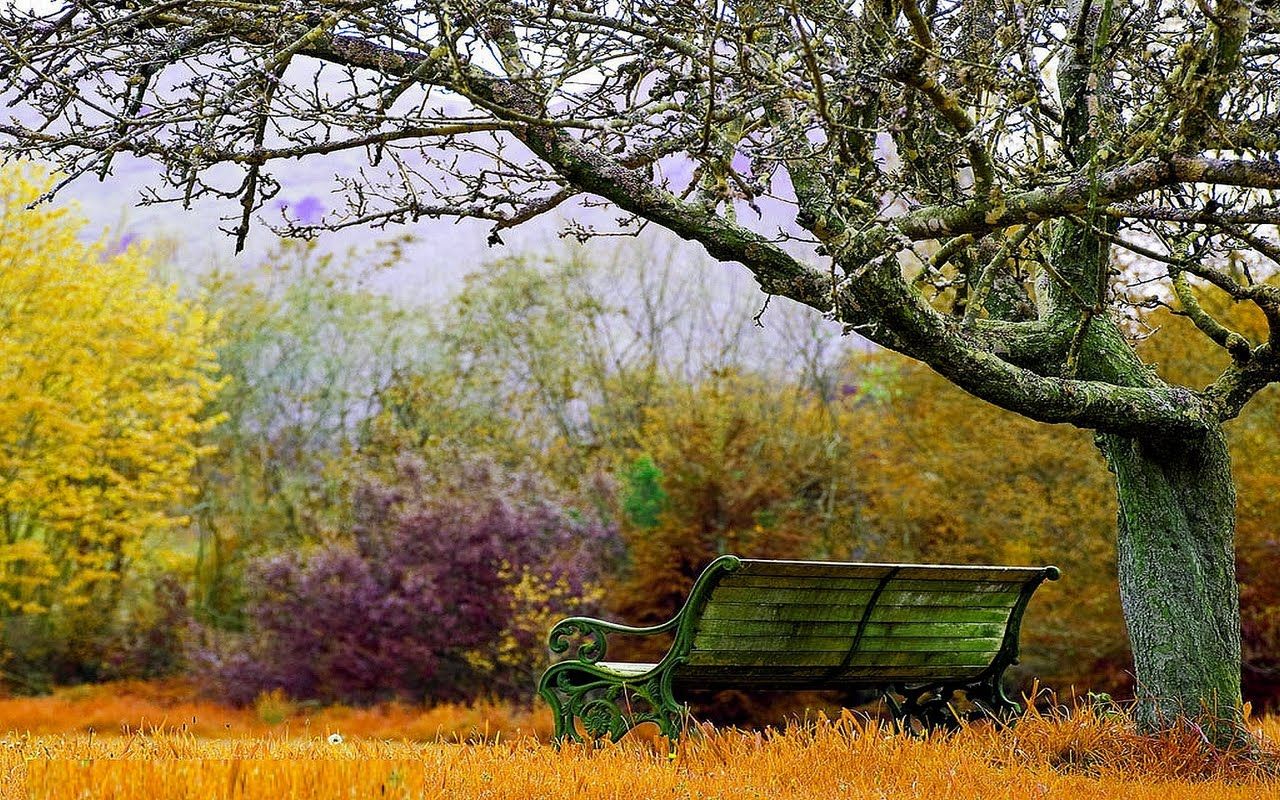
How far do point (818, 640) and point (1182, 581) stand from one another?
4.96 feet

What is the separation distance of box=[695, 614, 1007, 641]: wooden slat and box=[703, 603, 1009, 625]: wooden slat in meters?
0.02

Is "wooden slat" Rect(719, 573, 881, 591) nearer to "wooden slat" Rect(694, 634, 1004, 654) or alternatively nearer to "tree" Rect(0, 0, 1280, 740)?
"wooden slat" Rect(694, 634, 1004, 654)

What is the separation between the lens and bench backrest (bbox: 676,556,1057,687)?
175 inches

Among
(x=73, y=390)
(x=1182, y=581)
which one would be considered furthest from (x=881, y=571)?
(x=73, y=390)

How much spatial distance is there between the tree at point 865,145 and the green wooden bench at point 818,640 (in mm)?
651

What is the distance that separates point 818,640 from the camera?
4.79 m

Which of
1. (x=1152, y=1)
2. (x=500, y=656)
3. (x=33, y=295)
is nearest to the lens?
(x=1152, y=1)

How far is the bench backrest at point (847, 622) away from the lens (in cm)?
445

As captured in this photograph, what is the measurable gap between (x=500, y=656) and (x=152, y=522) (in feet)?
18.2

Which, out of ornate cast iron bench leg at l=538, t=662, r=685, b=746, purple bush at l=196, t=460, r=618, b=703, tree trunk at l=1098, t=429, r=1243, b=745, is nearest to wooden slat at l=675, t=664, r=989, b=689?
ornate cast iron bench leg at l=538, t=662, r=685, b=746

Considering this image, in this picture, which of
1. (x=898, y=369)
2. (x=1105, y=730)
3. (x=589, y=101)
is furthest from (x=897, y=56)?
(x=898, y=369)

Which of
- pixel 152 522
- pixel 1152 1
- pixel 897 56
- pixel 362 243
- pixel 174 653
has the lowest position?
pixel 174 653

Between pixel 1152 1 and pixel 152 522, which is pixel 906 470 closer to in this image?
pixel 1152 1

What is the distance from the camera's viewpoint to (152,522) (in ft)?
47.1
